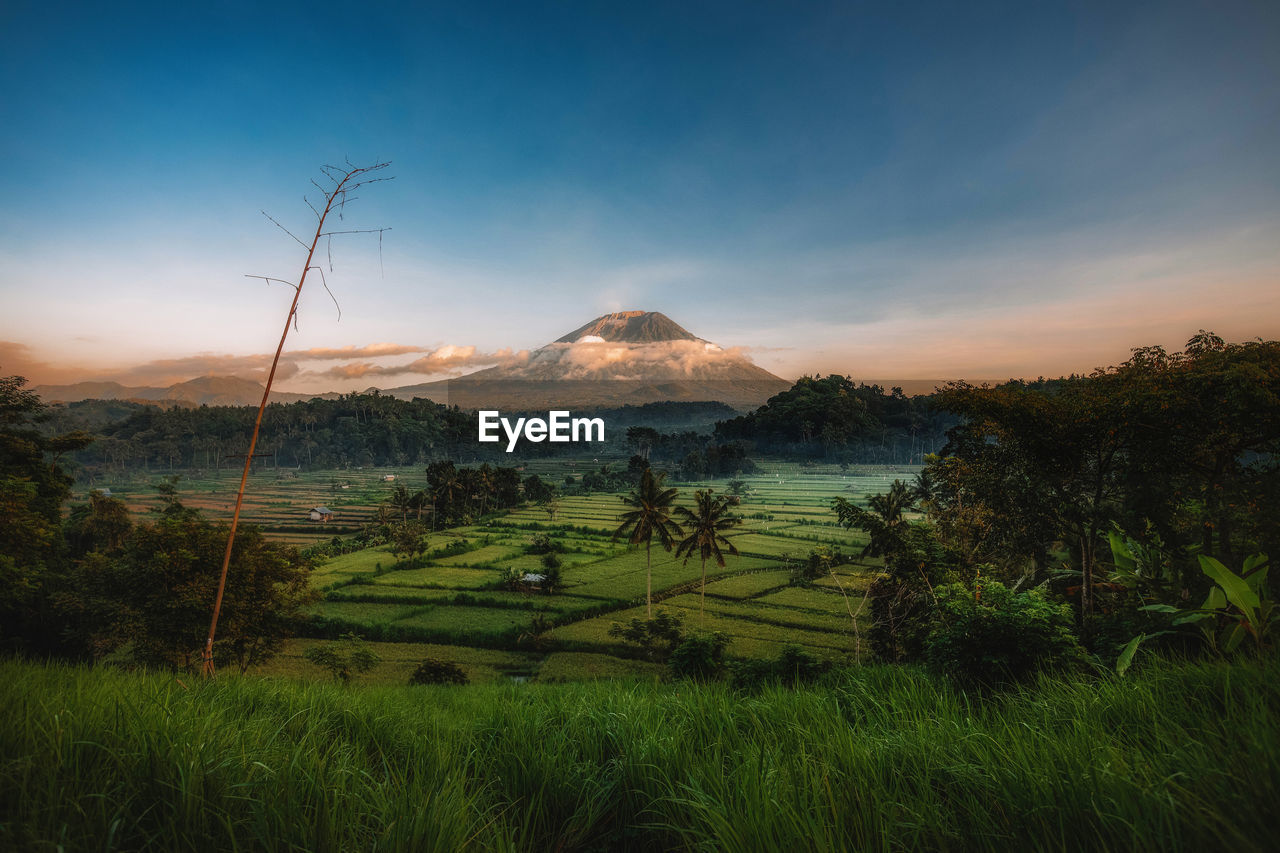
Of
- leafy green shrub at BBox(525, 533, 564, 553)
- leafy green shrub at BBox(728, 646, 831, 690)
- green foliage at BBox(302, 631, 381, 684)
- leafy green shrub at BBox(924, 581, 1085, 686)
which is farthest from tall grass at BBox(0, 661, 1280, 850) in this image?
leafy green shrub at BBox(525, 533, 564, 553)

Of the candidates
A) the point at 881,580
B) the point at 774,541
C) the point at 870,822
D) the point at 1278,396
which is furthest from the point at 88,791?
the point at 774,541

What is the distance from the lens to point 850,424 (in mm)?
96062

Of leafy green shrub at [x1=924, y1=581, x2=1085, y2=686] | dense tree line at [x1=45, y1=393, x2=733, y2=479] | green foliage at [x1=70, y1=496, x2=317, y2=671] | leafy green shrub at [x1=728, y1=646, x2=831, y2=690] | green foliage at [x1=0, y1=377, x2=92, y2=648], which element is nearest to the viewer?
leafy green shrub at [x1=924, y1=581, x2=1085, y2=686]

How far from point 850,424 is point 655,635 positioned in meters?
78.0

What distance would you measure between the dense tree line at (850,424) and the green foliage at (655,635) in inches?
2963

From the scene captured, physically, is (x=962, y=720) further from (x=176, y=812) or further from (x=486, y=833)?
(x=176, y=812)

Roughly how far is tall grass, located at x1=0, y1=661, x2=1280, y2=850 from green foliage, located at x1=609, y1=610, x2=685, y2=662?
2674cm

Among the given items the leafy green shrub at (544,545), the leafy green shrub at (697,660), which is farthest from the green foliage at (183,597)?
the leafy green shrub at (544,545)

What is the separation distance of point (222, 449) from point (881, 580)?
5012 inches

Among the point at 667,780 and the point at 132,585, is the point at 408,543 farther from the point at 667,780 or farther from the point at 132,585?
the point at 667,780

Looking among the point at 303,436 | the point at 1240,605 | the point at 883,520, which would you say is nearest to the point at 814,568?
the point at 883,520

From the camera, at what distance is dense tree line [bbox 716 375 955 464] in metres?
96.0

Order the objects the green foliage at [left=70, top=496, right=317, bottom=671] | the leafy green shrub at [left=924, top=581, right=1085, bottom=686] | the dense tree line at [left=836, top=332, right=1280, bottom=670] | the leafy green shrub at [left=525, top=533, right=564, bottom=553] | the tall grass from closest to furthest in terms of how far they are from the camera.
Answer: the tall grass
the leafy green shrub at [left=924, top=581, right=1085, bottom=686]
the dense tree line at [left=836, top=332, right=1280, bottom=670]
the green foliage at [left=70, top=496, right=317, bottom=671]
the leafy green shrub at [left=525, top=533, right=564, bottom=553]

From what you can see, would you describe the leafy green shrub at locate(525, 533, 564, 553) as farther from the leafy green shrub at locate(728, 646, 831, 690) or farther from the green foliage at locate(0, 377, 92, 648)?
the leafy green shrub at locate(728, 646, 831, 690)
